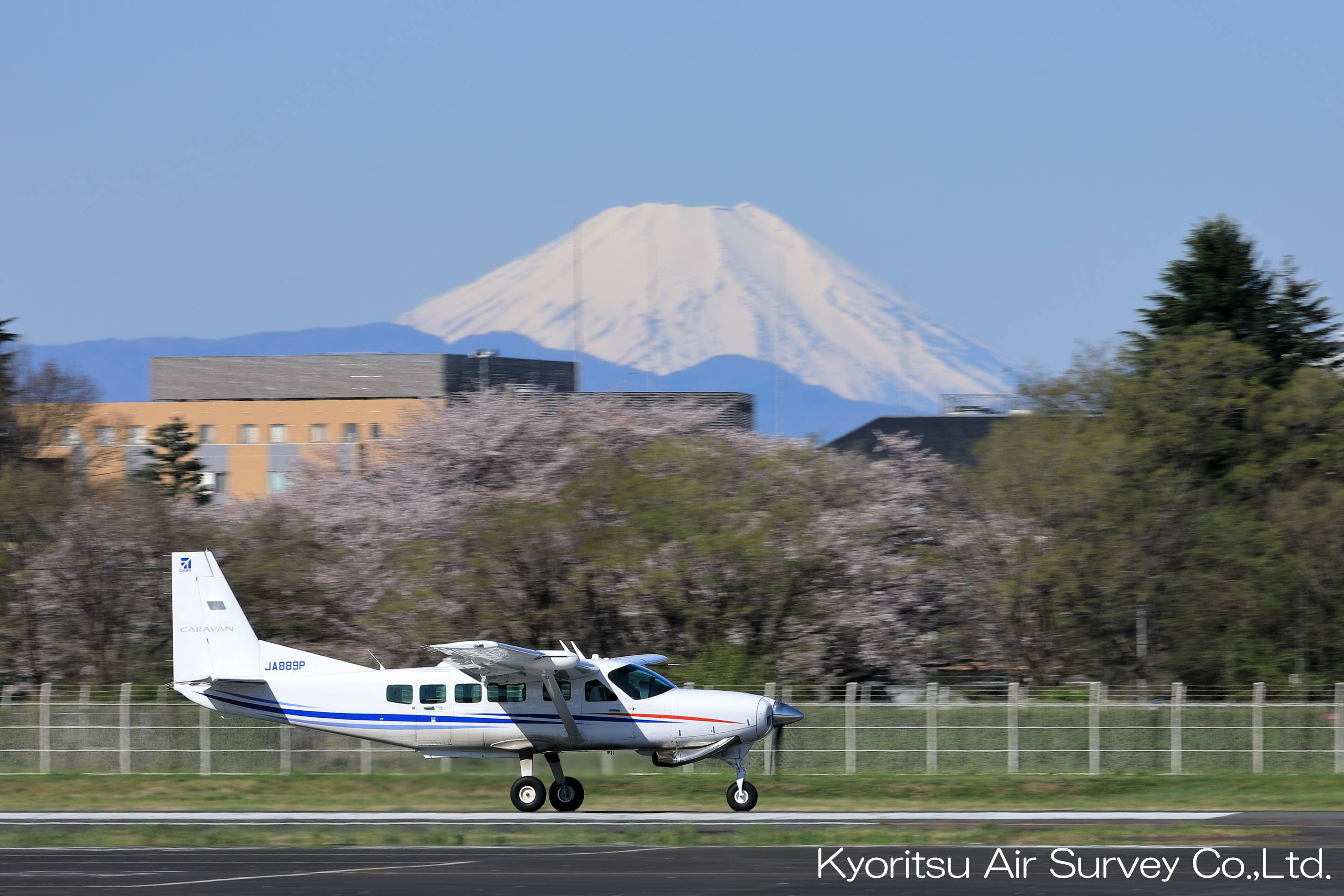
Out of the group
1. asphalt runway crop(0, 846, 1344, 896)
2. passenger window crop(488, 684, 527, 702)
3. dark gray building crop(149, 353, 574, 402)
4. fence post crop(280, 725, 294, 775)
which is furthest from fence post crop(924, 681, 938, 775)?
dark gray building crop(149, 353, 574, 402)

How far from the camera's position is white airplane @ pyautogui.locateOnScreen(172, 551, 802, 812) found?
2625 centimetres

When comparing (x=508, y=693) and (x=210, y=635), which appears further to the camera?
(x=210, y=635)

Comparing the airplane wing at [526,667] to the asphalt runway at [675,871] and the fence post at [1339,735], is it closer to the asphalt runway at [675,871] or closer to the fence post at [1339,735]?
the asphalt runway at [675,871]

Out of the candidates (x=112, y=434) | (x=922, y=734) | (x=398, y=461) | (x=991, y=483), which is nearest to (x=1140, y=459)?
(x=991, y=483)

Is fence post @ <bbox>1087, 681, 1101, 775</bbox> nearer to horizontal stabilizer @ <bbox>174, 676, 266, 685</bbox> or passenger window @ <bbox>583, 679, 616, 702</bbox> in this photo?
passenger window @ <bbox>583, 679, 616, 702</bbox>

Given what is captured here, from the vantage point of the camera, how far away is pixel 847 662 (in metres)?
40.0

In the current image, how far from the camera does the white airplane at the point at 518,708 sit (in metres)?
26.2

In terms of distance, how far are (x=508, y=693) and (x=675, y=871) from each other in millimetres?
8308

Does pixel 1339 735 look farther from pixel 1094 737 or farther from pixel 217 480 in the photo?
pixel 217 480

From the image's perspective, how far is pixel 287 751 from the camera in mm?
32906

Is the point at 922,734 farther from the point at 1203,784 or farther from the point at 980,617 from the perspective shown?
the point at 980,617

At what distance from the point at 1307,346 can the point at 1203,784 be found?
91.2 ft

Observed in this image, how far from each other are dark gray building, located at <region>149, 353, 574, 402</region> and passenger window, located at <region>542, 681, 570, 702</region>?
66.0 m

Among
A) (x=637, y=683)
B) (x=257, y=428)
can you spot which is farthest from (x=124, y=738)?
(x=257, y=428)
